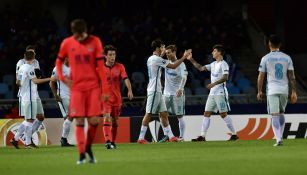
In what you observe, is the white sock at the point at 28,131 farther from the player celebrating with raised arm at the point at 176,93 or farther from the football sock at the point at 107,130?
the player celebrating with raised arm at the point at 176,93

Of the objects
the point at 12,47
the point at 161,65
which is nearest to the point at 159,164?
the point at 161,65

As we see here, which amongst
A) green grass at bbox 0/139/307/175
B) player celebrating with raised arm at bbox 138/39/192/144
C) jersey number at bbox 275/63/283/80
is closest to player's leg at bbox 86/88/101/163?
green grass at bbox 0/139/307/175

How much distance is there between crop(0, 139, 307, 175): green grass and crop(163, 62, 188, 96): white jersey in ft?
16.7

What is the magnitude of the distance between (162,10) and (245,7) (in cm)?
337

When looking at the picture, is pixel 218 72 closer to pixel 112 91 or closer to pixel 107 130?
pixel 112 91

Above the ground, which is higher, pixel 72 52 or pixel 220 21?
pixel 220 21

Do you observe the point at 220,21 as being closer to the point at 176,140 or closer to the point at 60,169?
the point at 176,140

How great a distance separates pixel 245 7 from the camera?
32.3m

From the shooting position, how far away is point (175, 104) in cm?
2050

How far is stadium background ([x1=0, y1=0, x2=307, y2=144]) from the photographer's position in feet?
83.1

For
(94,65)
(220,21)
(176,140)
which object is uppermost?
(220,21)

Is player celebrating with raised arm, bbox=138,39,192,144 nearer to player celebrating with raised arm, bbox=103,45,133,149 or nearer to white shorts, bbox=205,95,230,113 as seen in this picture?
white shorts, bbox=205,95,230,113

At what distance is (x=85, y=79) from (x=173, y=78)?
29.0ft

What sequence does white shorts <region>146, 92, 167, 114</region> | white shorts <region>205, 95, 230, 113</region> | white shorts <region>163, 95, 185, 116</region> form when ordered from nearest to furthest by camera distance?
white shorts <region>146, 92, 167, 114</region>
white shorts <region>205, 95, 230, 113</region>
white shorts <region>163, 95, 185, 116</region>
